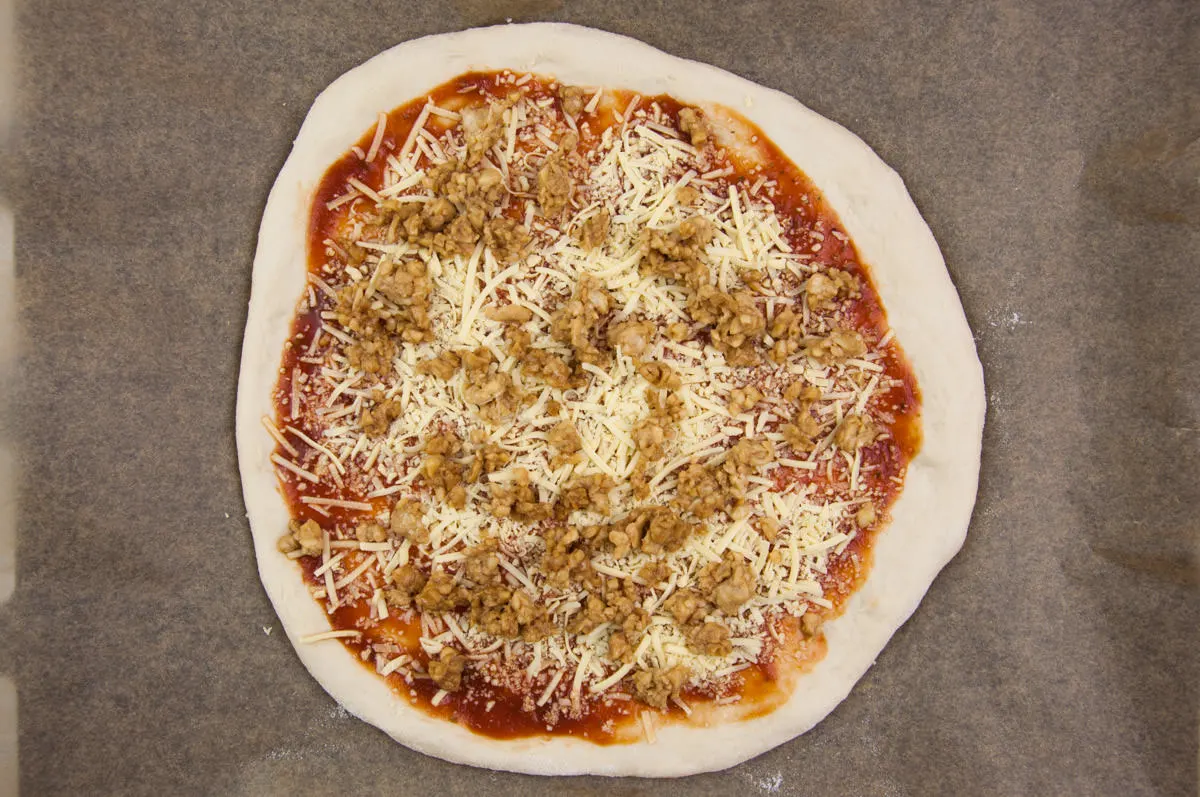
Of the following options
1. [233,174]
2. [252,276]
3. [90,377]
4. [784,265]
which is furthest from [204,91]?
[784,265]

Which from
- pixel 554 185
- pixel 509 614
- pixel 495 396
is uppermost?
pixel 554 185

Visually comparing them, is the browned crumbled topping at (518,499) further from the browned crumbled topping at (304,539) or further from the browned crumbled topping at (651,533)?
the browned crumbled topping at (304,539)

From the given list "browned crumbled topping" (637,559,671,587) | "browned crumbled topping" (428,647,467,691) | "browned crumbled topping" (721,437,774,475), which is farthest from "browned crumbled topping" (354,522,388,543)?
"browned crumbled topping" (721,437,774,475)

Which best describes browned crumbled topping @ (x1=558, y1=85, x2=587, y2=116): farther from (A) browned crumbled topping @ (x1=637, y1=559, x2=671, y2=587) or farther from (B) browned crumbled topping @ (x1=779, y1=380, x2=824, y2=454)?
(A) browned crumbled topping @ (x1=637, y1=559, x2=671, y2=587)

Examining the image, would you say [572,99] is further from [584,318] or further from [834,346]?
[834,346]

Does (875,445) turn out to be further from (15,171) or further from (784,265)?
(15,171)

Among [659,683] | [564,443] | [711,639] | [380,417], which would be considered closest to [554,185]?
[564,443]
